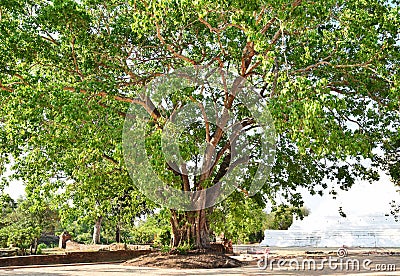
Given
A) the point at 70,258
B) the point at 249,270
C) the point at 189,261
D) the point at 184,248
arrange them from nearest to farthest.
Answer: the point at 249,270, the point at 189,261, the point at 184,248, the point at 70,258

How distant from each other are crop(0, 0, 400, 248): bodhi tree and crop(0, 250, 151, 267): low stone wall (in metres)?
3.09

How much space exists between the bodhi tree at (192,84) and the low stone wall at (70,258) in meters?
3.09

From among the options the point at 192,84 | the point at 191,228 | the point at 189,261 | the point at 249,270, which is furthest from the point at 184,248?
the point at 192,84

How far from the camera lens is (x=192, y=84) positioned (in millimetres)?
15352

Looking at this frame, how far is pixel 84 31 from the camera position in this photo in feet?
46.4

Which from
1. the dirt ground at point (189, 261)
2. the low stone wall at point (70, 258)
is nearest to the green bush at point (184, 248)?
the dirt ground at point (189, 261)

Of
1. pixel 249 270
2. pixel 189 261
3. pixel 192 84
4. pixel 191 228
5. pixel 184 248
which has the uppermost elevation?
pixel 192 84

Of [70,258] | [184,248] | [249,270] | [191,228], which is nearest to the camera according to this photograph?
[249,270]

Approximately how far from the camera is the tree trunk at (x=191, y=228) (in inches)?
651

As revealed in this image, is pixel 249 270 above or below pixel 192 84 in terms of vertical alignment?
below

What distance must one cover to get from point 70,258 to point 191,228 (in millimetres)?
5874

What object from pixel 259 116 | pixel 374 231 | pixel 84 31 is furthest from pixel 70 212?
pixel 374 231

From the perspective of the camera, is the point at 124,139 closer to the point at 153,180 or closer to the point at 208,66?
the point at 153,180

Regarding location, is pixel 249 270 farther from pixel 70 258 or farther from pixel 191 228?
pixel 70 258
